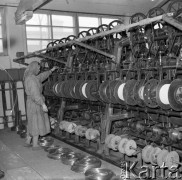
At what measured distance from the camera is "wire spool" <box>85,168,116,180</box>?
402 centimetres

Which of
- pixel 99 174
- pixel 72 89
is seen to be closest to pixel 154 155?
pixel 99 174

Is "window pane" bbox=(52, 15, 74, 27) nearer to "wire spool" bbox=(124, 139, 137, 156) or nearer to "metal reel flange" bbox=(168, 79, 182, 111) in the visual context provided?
"wire spool" bbox=(124, 139, 137, 156)

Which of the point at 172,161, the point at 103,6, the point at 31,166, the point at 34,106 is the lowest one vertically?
the point at 31,166

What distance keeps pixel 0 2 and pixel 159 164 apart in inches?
279

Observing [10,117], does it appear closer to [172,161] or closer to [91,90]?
[91,90]

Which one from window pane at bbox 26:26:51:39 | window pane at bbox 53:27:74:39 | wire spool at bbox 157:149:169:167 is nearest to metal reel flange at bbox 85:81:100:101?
wire spool at bbox 157:149:169:167

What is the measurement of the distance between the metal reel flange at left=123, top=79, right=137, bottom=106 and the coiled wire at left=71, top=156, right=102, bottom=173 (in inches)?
44.5

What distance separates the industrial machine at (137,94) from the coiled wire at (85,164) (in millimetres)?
241

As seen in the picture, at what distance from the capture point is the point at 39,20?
9.58 m

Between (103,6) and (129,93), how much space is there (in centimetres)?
693

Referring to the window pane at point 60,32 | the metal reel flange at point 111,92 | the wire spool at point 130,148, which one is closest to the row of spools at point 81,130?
the metal reel flange at point 111,92

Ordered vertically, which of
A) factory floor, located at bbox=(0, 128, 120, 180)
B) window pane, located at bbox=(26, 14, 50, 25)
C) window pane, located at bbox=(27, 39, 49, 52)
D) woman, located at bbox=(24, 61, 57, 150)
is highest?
window pane, located at bbox=(26, 14, 50, 25)

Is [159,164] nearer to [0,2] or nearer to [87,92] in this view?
[87,92]

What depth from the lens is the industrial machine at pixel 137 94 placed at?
3.96m
